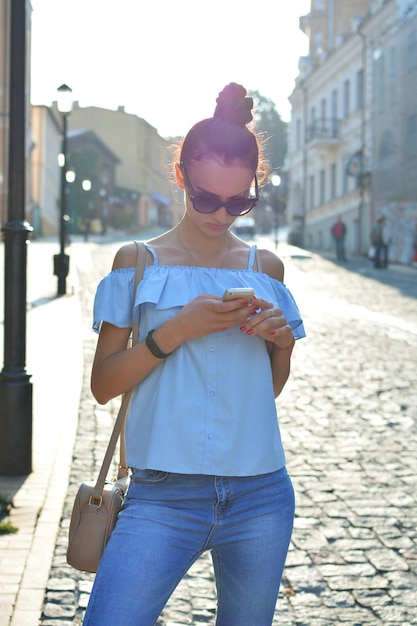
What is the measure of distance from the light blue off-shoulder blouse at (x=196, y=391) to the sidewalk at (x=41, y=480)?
177cm

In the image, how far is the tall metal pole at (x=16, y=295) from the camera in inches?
212

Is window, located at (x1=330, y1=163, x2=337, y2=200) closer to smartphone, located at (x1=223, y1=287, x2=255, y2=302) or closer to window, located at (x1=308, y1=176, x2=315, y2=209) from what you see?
window, located at (x1=308, y1=176, x2=315, y2=209)

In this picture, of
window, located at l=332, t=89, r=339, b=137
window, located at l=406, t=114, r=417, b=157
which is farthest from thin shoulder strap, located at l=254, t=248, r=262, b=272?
window, located at l=332, t=89, r=339, b=137

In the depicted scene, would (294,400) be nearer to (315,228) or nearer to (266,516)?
(266,516)

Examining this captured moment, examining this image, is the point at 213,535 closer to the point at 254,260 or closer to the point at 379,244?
the point at 254,260

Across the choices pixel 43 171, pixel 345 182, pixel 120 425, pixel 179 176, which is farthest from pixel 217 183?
pixel 43 171

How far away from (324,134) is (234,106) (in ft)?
135

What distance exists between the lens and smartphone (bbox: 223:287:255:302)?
1.96m

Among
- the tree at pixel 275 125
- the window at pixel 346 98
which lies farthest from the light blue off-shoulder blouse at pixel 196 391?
the tree at pixel 275 125

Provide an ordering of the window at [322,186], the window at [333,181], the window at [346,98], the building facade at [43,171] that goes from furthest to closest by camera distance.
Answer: the building facade at [43,171], the window at [322,186], the window at [333,181], the window at [346,98]

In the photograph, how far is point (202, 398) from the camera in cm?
205

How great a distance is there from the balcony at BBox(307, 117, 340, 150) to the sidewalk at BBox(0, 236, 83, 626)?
31170 mm

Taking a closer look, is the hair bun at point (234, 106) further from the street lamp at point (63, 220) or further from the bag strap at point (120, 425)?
the street lamp at point (63, 220)

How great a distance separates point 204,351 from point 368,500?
337cm
